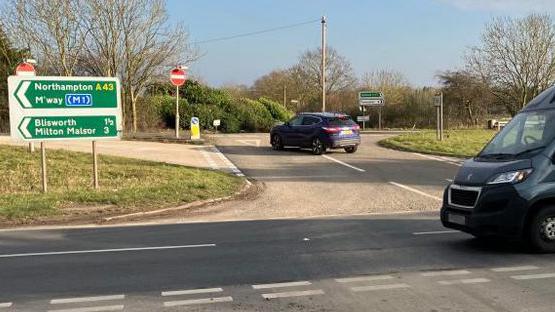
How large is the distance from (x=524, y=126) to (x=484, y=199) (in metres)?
1.45

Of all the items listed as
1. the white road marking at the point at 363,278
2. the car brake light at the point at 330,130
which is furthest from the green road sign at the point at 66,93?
the car brake light at the point at 330,130

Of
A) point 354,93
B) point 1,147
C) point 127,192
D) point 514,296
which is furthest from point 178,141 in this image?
point 354,93

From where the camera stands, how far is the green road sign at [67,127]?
1459 cm

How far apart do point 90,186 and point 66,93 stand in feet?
7.43

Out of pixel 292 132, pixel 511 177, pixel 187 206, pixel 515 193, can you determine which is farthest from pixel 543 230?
pixel 292 132

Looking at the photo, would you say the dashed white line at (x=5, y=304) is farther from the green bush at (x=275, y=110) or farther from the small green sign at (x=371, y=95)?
the small green sign at (x=371, y=95)

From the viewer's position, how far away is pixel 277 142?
26.4m

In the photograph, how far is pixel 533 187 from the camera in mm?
7539

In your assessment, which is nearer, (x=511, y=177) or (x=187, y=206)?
(x=511, y=177)

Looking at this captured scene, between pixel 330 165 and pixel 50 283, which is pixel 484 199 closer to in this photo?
pixel 50 283

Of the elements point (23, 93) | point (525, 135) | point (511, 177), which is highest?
point (23, 93)

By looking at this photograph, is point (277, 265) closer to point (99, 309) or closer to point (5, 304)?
point (99, 309)

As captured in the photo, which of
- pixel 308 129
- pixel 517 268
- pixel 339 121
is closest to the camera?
pixel 517 268

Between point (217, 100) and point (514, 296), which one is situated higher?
point (217, 100)
